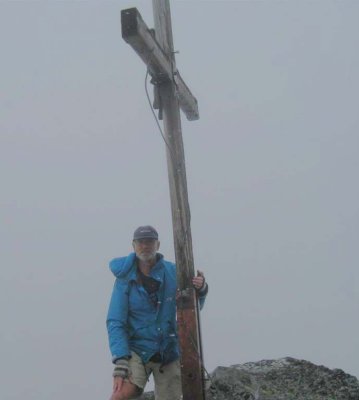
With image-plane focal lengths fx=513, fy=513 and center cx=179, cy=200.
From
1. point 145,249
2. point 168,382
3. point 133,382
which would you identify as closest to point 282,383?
point 168,382

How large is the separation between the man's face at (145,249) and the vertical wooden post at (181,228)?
1.58 feet

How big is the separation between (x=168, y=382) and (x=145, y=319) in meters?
0.82

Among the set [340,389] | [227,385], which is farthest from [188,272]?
[340,389]

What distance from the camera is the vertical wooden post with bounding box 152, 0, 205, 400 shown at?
5.18 metres

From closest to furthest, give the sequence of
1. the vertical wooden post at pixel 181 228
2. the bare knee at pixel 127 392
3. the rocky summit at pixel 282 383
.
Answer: the vertical wooden post at pixel 181 228 < the bare knee at pixel 127 392 < the rocky summit at pixel 282 383

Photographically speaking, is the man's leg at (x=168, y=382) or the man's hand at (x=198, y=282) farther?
the man's leg at (x=168, y=382)

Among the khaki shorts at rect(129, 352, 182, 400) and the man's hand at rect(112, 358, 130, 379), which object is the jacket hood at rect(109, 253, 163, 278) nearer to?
the man's hand at rect(112, 358, 130, 379)

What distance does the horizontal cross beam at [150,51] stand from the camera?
4.68 m

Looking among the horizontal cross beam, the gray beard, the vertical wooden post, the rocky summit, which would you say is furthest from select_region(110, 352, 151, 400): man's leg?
the horizontal cross beam

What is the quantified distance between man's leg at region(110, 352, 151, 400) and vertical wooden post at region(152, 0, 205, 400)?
59cm

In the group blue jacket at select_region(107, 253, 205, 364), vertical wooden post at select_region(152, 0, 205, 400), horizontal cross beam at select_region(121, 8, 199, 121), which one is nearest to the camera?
horizontal cross beam at select_region(121, 8, 199, 121)

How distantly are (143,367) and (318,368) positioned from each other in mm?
4887

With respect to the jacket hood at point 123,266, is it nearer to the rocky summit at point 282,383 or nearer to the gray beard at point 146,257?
the gray beard at point 146,257

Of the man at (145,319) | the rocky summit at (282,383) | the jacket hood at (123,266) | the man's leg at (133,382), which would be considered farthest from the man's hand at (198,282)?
the rocky summit at (282,383)
